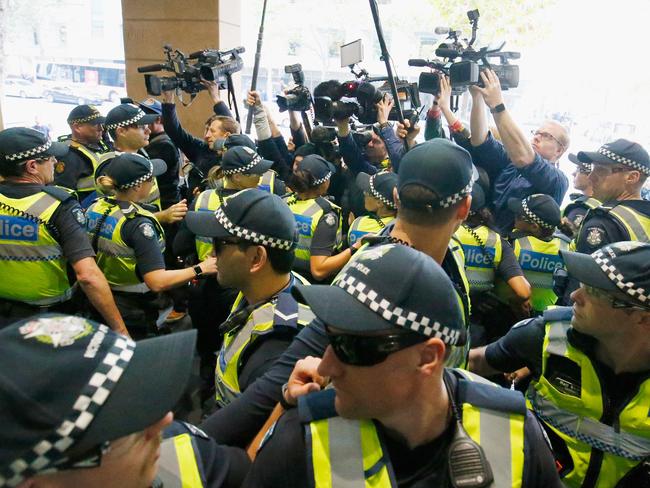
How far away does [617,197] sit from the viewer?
11.0 feet

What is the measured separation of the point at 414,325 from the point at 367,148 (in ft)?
14.0

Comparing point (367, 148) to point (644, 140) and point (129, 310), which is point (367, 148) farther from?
point (644, 140)

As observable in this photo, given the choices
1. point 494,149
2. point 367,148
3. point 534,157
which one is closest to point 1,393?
point 534,157

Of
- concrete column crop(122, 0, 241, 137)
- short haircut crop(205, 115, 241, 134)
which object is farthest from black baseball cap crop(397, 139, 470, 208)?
concrete column crop(122, 0, 241, 137)

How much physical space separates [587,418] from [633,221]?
1763mm

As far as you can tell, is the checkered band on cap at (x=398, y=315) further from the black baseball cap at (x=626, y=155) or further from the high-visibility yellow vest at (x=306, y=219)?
the black baseball cap at (x=626, y=155)

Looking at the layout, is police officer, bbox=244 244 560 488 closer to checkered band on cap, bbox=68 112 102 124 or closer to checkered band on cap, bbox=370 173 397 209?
checkered band on cap, bbox=370 173 397 209

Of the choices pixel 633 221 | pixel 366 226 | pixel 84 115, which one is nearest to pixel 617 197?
pixel 633 221

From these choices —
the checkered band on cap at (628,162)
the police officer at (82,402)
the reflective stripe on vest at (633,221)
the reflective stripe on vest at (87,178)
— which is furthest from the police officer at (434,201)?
the reflective stripe on vest at (87,178)

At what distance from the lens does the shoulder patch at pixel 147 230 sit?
2854mm

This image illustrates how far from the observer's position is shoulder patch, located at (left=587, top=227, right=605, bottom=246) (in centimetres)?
289

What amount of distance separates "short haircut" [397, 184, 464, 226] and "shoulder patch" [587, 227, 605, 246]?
1531 millimetres

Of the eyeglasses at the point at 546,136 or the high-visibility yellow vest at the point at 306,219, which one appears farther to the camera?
the eyeglasses at the point at 546,136

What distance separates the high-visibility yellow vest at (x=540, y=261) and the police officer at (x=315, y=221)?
123cm
